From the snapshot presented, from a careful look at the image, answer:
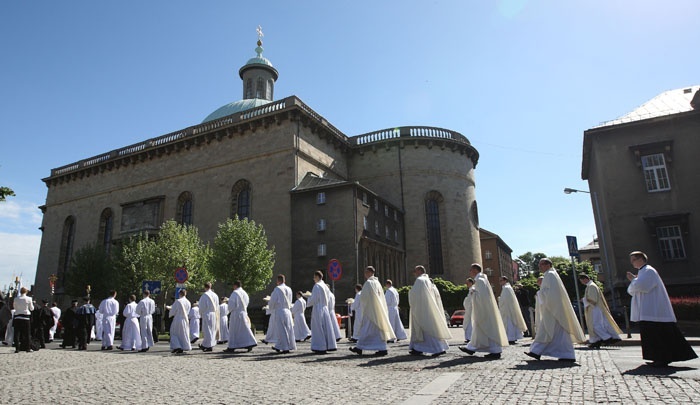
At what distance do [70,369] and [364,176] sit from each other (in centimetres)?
3076

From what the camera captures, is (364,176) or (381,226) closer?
(381,226)

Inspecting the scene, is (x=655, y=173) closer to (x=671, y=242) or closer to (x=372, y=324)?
(x=671, y=242)

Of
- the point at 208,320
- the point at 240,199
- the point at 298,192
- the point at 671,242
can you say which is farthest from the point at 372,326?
the point at 240,199

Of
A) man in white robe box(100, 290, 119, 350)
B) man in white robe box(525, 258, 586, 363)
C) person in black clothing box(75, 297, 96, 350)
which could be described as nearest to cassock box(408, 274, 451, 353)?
man in white robe box(525, 258, 586, 363)

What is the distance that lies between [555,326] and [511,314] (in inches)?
203

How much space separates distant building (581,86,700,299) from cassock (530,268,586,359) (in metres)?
17.6

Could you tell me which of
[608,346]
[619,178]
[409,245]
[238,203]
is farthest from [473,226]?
[608,346]

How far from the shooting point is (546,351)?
28.7ft

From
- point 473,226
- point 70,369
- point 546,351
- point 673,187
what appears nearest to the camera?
point 546,351

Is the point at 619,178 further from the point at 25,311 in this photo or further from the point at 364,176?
the point at 25,311

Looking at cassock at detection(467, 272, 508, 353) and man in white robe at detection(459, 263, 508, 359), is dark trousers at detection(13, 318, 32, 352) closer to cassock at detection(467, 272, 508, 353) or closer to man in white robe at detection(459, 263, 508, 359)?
man in white robe at detection(459, 263, 508, 359)

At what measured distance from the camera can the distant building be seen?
2309 cm

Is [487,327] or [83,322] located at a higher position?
[83,322]

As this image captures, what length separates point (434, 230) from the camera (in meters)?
37.8
